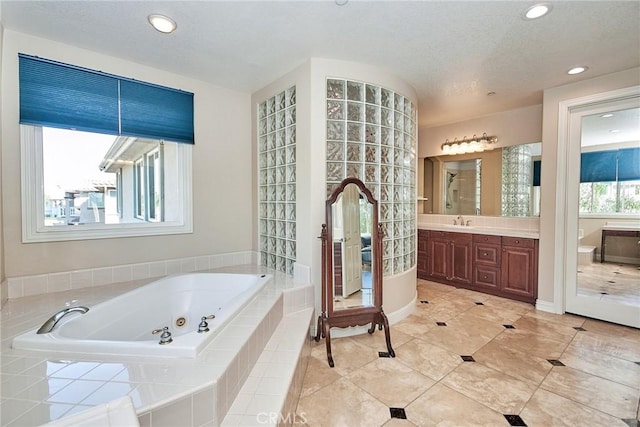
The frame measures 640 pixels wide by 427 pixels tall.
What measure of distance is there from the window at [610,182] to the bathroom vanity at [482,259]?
A: 2.17ft

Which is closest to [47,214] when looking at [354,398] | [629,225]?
[354,398]

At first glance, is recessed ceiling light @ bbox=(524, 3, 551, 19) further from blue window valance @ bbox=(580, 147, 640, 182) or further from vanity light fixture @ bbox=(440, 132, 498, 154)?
vanity light fixture @ bbox=(440, 132, 498, 154)

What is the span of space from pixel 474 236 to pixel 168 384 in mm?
3695

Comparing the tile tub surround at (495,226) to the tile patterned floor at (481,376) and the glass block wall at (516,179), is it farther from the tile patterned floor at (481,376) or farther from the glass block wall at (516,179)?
the tile patterned floor at (481,376)

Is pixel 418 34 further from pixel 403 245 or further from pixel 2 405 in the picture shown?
pixel 2 405

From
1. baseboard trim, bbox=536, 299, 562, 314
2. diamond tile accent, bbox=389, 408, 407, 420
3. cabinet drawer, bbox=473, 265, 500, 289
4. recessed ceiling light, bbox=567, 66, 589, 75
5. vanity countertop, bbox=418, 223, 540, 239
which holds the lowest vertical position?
diamond tile accent, bbox=389, 408, 407, 420

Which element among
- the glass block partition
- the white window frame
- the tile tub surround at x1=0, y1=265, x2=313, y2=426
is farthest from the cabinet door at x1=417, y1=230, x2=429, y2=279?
the white window frame

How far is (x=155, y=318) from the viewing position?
2307mm

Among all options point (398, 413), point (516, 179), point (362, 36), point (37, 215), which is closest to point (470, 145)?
point (516, 179)

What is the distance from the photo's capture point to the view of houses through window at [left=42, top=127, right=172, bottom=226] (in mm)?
2309

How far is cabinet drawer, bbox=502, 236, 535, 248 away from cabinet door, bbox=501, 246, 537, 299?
36 millimetres

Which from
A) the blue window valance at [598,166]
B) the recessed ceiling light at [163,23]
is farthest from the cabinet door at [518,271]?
the recessed ceiling light at [163,23]

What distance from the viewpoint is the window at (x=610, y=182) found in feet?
8.90

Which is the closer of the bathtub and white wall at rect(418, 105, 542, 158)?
the bathtub
